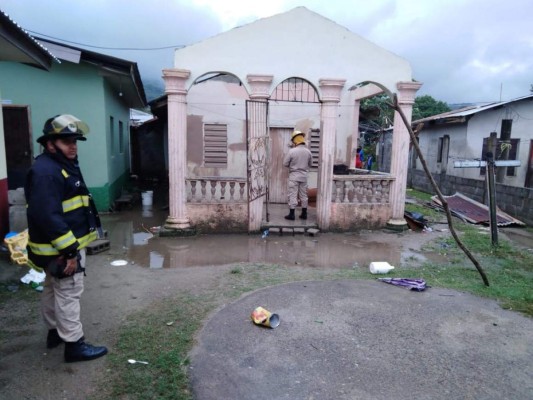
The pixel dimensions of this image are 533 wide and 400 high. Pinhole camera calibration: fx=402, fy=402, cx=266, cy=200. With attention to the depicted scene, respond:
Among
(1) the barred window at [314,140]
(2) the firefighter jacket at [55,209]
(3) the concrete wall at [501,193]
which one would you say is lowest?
(3) the concrete wall at [501,193]

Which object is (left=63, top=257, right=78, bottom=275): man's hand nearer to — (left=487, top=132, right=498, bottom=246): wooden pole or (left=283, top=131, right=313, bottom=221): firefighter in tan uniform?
(left=283, top=131, right=313, bottom=221): firefighter in tan uniform

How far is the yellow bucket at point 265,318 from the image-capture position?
373cm

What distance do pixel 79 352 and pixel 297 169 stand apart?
19.6 ft

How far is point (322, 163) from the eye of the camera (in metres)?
8.05

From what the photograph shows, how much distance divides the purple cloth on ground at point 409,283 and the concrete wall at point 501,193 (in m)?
6.59

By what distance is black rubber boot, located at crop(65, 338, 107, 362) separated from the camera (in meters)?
3.11

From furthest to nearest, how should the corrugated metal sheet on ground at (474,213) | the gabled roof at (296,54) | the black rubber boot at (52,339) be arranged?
the corrugated metal sheet on ground at (474,213)
the gabled roof at (296,54)
the black rubber boot at (52,339)

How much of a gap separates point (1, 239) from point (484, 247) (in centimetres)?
785

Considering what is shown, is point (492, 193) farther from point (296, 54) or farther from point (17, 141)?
point (17, 141)

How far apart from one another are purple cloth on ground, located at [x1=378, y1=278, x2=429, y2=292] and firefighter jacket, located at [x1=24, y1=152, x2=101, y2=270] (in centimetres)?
362

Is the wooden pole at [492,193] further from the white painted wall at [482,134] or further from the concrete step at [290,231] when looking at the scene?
the white painted wall at [482,134]

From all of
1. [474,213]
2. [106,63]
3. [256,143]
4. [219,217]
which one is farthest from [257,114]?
[474,213]

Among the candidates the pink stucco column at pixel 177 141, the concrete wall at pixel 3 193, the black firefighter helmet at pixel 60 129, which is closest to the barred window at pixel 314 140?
the pink stucco column at pixel 177 141

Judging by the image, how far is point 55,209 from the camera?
9.45ft
